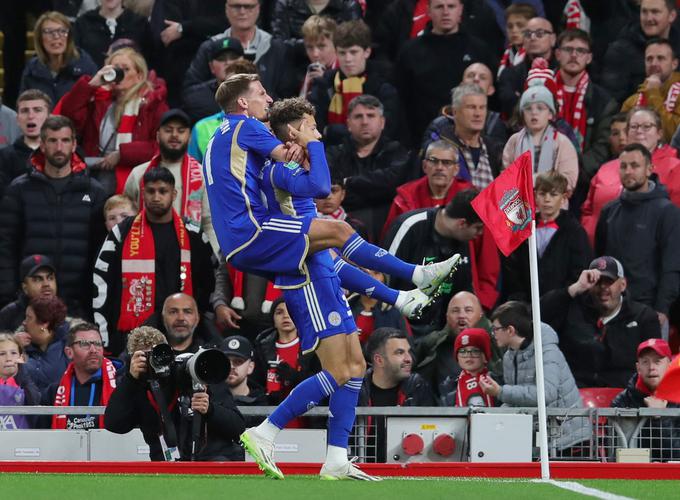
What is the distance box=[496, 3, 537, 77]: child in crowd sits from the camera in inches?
661

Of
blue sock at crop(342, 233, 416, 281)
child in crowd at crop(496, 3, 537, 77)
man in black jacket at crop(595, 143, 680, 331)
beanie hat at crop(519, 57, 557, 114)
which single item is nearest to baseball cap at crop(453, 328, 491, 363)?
man in black jacket at crop(595, 143, 680, 331)

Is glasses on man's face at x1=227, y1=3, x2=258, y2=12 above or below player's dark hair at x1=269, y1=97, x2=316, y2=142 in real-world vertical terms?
above

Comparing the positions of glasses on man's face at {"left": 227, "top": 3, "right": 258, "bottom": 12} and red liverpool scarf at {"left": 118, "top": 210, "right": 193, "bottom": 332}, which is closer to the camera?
red liverpool scarf at {"left": 118, "top": 210, "right": 193, "bottom": 332}

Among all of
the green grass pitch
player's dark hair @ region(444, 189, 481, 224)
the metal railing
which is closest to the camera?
the green grass pitch

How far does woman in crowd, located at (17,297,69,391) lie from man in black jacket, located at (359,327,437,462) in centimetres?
266

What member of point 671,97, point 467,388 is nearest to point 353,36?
point 671,97

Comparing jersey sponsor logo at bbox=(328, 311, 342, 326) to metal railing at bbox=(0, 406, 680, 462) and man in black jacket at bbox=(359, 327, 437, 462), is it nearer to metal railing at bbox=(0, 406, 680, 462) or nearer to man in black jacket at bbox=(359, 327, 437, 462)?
metal railing at bbox=(0, 406, 680, 462)

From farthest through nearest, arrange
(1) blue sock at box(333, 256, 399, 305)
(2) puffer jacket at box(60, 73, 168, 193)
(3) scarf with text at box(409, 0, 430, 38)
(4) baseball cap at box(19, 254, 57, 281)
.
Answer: (3) scarf with text at box(409, 0, 430, 38), (2) puffer jacket at box(60, 73, 168, 193), (4) baseball cap at box(19, 254, 57, 281), (1) blue sock at box(333, 256, 399, 305)

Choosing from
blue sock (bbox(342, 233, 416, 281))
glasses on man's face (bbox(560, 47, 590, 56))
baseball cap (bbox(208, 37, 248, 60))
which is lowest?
blue sock (bbox(342, 233, 416, 281))

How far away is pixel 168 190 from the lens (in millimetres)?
14055

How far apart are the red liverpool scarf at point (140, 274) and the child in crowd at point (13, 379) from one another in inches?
52.4

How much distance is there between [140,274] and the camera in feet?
46.1

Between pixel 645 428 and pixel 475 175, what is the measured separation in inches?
171

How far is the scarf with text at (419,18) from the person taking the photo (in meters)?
17.4
